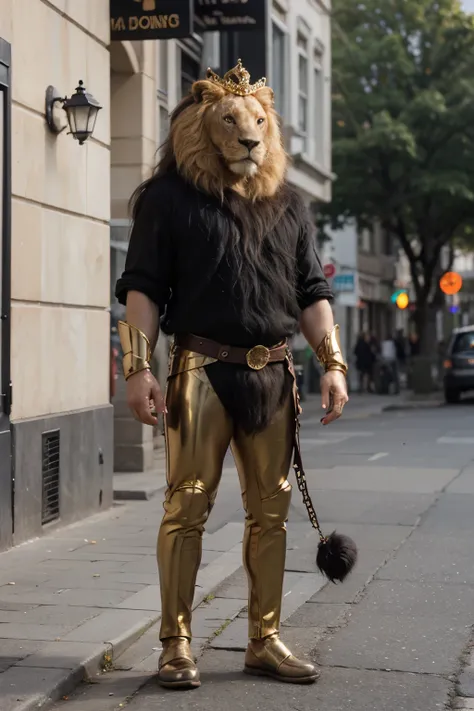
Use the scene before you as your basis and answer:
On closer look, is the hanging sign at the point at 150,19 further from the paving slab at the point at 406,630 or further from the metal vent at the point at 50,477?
the paving slab at the point at 406,630

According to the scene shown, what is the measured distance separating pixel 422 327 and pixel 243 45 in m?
18.4

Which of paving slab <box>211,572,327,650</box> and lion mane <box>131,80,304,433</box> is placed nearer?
lion mane <box>131,80,304,433</box>

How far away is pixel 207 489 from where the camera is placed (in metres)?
4.48

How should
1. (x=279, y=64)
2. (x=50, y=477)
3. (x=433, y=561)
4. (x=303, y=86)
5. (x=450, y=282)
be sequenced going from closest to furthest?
(x=433, y=561) < (x=50, y=477) < (x=279, y=64) < (x=303, y=86) < (x=450, y=282)

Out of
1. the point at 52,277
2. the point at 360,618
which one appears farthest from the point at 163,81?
the point at 360,618

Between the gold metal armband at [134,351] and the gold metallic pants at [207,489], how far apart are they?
15 centimetres

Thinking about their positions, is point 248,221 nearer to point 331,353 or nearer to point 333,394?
point 331,353

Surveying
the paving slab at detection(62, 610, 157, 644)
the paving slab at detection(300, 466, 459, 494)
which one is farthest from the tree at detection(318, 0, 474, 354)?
the paving slab at detection(62, 610, 157, 644)

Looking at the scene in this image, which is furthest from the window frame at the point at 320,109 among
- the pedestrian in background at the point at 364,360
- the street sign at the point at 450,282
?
the pedestrian in background at the point at 364,360

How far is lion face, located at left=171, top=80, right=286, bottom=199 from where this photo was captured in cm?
452

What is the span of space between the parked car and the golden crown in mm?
22545

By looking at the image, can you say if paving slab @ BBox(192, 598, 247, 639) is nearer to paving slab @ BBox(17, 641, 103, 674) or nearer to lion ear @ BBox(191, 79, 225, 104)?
paving slab @ BBox(17, 641, 103, 674)

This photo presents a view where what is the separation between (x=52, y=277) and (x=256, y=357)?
3867mm

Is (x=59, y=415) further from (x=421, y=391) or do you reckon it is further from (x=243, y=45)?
(x=421, y=391)
